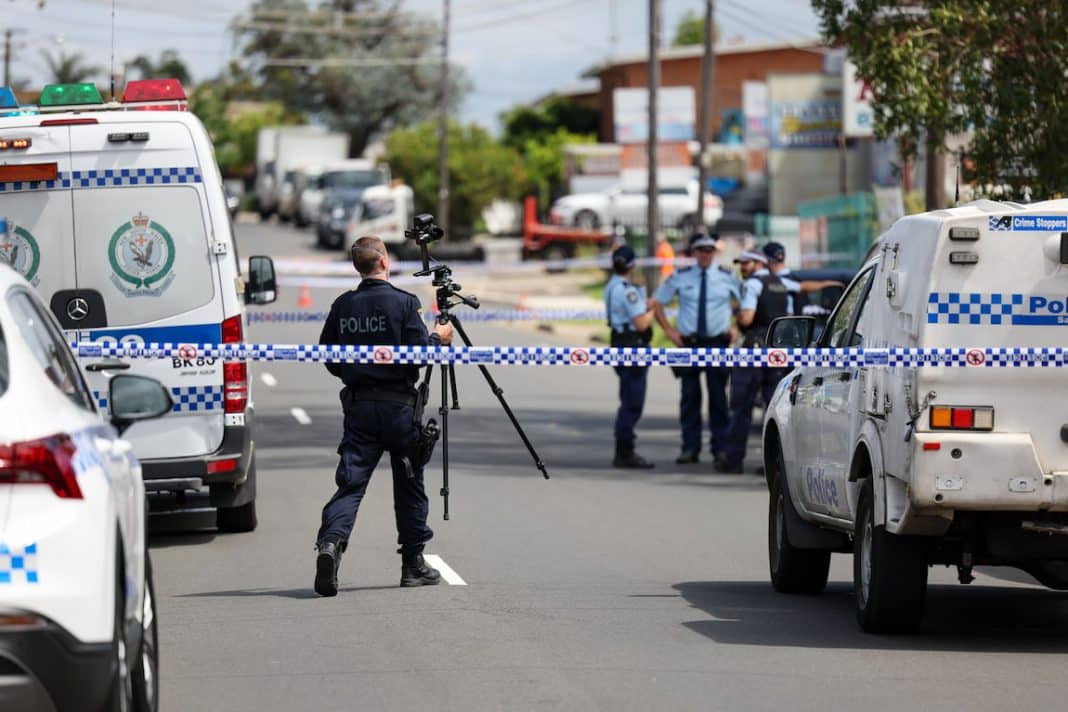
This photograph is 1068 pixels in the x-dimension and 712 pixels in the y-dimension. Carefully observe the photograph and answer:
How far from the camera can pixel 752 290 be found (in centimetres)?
1781

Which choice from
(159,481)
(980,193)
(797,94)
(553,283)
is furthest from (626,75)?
(159,481)

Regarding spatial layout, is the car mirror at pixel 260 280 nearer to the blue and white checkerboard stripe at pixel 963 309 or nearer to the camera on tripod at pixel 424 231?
the camera on tripod at pixel 424 231

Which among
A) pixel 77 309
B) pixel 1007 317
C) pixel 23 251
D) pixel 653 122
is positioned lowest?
pixel 77 309

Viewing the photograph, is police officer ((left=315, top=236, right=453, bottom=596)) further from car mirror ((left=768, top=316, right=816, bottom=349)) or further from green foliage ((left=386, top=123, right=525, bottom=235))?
green foliage ((left=386, top=123, right=525, bottom=235))

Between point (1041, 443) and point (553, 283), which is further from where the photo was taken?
point (553, 283)

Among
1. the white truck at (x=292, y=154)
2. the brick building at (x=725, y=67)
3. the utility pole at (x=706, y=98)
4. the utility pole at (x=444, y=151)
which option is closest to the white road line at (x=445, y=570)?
the utility pole at (x=706, y=98)

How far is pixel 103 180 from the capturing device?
1248 centimetres

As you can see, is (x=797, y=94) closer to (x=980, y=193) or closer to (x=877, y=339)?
(x=980, y=193)

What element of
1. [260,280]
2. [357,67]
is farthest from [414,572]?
[357,67]

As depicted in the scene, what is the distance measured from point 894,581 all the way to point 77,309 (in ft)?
18.5

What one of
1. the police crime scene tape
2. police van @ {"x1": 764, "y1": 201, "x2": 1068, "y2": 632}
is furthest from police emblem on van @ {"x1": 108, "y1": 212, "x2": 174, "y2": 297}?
police van @ {"x1": 764, "y1": 201, "x2": 1068, "y2": 632}

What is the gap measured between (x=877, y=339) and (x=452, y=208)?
6001 centimetres

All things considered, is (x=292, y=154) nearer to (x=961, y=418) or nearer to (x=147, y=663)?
(x=961, y=418)

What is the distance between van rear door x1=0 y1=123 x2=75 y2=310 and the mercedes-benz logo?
6cm
